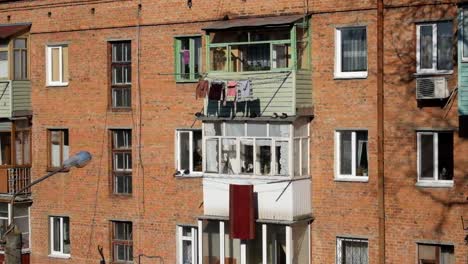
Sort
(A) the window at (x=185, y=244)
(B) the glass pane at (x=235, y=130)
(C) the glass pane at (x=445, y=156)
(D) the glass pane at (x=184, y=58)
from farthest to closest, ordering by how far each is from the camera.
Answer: (A) the window at (x=185, y=244), (D) the glass pane at (x=184, y=58), (B) the glass pane at (x=235, y=130), (C) the glass pane at (x=445, y=156)

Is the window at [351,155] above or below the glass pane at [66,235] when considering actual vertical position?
above

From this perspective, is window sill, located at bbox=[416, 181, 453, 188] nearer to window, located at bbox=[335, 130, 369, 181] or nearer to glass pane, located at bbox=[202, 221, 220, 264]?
window, located at bbox=[335, 130, 369, 181]

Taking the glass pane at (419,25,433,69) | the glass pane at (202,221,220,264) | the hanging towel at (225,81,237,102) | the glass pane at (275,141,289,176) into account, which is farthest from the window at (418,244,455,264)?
the hanging towel at (225,81,237,102)

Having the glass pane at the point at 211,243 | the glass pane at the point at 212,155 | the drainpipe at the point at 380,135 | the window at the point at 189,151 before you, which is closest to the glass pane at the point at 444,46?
the drainpipe at the point at 380,135

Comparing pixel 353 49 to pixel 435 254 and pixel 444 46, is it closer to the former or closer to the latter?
pixel 444 46

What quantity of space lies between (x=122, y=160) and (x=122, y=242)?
94.1 inches

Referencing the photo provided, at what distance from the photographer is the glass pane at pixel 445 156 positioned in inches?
1020

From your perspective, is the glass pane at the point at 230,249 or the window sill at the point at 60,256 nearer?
the glass pane at the point at 230,249

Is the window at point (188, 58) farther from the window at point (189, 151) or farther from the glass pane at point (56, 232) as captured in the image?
the glass pane at point (56, 232)

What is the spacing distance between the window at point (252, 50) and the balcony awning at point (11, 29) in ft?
23.5

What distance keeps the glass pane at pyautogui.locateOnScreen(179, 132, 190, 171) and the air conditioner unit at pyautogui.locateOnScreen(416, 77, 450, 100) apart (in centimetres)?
725

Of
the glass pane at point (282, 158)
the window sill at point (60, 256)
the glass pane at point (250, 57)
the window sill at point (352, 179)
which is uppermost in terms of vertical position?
the glass pane at point (250, 57)

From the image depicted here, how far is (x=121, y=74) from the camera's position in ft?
103

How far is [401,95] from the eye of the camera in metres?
26.2
